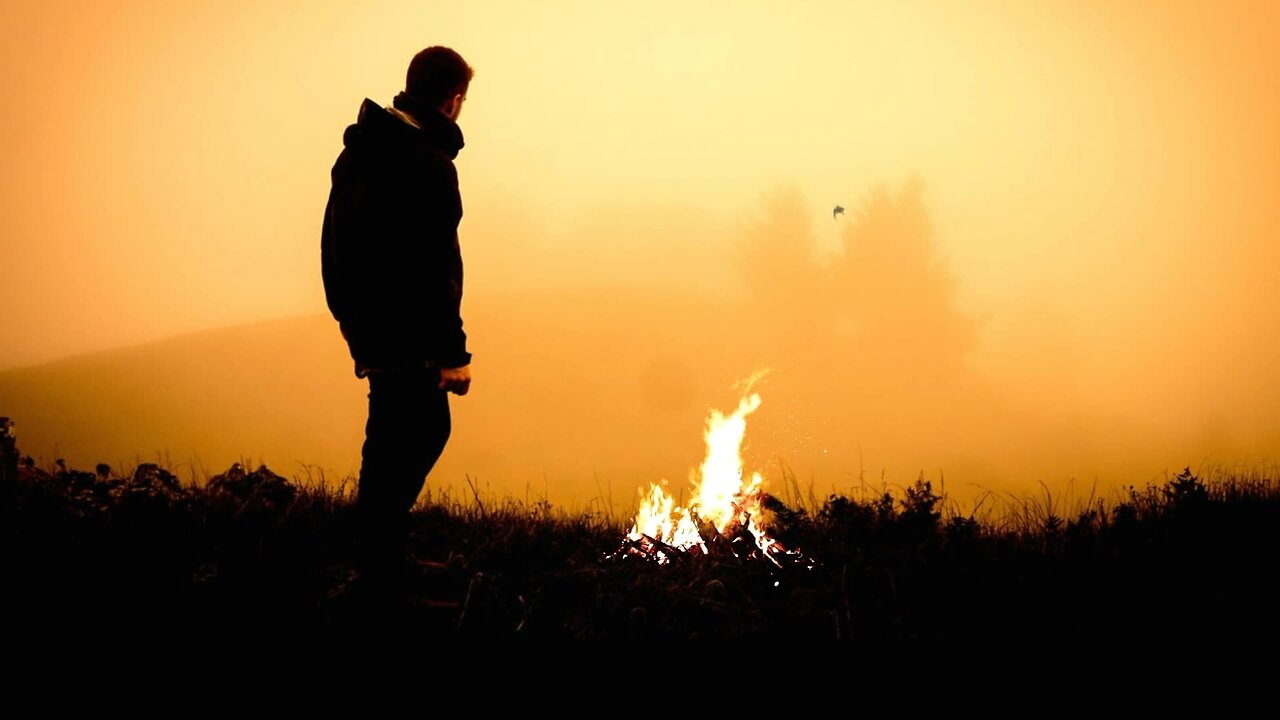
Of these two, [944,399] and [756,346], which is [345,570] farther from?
[756,346]

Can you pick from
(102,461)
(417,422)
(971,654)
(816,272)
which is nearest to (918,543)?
(971,654)

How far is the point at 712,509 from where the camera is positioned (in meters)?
6.16

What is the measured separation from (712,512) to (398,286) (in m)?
3.43

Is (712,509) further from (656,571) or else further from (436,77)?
(436,77)

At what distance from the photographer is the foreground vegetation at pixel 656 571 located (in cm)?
369

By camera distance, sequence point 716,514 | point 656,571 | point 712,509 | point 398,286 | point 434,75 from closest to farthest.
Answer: point 398,286 < point 434,75 < point 656,571 < point 716,514 < point 712,509

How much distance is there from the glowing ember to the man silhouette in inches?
81.3

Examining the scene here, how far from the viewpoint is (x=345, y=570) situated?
4.19 m

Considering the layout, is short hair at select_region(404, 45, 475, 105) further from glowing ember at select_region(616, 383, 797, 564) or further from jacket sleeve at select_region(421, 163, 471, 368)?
glowing ember at select_region(616, 383, 797, 564)

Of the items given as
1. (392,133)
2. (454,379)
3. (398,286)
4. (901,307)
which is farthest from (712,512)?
(901,307)

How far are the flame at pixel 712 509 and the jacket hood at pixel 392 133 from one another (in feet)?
9.97

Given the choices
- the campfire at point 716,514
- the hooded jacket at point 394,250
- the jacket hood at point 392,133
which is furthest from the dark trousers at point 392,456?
the campfire at point 716,514

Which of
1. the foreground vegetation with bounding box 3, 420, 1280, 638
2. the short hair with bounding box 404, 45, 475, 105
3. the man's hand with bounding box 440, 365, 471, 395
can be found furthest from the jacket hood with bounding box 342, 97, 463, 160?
the foreground vegetation with bounding box 3, 420, 1280, 638

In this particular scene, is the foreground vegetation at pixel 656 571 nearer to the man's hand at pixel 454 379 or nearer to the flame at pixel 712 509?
the flame at pixel 712 509
